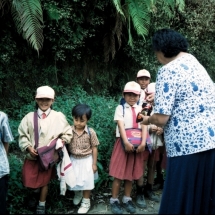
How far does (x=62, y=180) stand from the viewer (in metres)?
3.36

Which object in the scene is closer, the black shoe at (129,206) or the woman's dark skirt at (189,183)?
the woman's dark skirt at (189,183)

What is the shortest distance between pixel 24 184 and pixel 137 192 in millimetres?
1326

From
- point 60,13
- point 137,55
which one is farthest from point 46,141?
point 137,55

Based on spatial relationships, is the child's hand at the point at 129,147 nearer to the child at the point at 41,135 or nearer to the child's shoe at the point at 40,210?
the child at the point at 41,135

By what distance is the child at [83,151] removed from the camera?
344 cm

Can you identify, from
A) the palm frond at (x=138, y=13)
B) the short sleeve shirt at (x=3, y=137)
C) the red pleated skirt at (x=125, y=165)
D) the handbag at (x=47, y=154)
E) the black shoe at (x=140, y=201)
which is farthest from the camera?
the palm frond at (x=138, y=13)

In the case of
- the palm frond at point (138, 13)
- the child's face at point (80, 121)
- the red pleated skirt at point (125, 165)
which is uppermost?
the palm frond at point (138, 13)

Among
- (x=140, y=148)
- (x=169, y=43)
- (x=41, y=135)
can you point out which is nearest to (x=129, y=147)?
(x=140, y=148)

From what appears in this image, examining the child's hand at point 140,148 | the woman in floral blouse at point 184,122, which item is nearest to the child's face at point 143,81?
the child's hand at point 140,148

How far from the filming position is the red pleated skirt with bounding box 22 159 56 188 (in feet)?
10.9

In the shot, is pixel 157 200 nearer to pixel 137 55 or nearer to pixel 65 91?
pixel 65 91

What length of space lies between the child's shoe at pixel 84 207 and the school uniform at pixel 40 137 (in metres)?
0.48

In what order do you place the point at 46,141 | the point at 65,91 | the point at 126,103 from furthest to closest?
the point at 65,91
the point at 126,103
the point at 46,141

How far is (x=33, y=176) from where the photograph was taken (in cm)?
332
